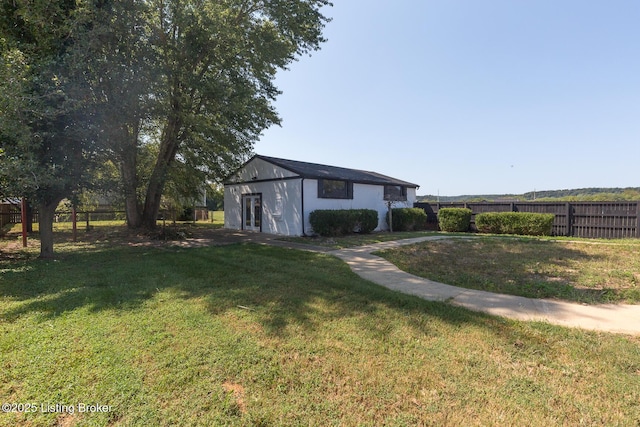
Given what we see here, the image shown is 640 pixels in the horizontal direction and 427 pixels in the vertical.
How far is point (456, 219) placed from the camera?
631 inches

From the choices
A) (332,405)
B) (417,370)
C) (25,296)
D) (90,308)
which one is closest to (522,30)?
(417,370)

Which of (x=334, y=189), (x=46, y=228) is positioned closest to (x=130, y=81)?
(x=46, y=228)

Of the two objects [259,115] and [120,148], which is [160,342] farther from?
[259,115]

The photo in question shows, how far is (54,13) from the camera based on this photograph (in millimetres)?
7648

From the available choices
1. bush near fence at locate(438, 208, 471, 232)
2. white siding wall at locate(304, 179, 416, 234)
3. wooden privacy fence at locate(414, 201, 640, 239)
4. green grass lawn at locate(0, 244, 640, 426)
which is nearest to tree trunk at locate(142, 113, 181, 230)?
white siding wall at locate(304, 179, 416, 234)

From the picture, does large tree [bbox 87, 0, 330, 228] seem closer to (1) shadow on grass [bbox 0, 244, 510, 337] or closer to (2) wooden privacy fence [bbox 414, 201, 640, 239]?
(1) shadow on grass [bbox 0, 244, 510, 337]

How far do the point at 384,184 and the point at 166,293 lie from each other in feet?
47.4

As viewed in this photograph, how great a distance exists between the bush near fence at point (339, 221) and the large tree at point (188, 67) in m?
5.00

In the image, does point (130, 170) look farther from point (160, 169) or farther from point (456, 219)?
point (456, 219)

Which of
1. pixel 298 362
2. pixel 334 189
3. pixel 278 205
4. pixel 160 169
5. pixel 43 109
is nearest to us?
pixel 298 362

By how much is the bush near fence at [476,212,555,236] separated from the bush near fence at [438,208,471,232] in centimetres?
55

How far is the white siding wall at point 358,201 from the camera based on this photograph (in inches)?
531

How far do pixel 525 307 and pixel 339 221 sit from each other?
9219mm

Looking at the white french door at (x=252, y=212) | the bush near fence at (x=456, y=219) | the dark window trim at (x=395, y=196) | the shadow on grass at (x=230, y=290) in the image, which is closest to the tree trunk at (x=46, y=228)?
the shadow on grass at (x=230, y=290)
